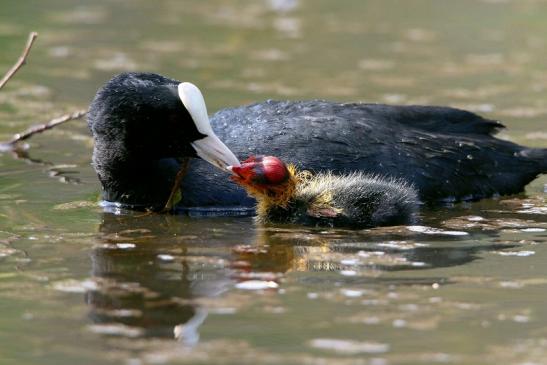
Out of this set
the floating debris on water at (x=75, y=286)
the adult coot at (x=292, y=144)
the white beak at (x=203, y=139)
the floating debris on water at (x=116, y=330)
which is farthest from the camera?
the adult coot at (x=292, y=144)

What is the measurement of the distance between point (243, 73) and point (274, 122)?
441 cm

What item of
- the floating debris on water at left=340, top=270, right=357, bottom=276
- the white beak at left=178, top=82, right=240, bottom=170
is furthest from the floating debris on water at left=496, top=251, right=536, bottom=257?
the white beak at left=178, top=82, right=240, bottom=170

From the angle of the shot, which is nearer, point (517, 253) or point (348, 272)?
point (348, 272)

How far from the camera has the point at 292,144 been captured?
6.65m

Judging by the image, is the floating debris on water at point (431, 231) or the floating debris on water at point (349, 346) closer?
the floating debris on water at point (349, 346)

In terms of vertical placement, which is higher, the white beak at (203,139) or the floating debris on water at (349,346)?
the white beak at (203,139)

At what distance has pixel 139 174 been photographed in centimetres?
660

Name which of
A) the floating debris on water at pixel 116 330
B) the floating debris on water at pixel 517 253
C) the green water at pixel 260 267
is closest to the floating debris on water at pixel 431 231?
the green water at pixel 260 267

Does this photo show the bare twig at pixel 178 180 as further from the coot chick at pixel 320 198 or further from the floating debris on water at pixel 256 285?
the floating debris on water at pixel 256 285

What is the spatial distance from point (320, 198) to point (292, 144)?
631 millimetres

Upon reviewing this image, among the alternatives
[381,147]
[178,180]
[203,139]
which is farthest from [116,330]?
[381,147]

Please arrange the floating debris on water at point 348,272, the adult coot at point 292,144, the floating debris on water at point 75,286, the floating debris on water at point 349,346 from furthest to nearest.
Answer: the adult coot at point 292,144 → the floating debris on water at point 348,272 → the floating debris on water at point 75,286 → the floating debris on water at point 349,346

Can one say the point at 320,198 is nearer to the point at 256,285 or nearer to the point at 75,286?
the point at 256,285

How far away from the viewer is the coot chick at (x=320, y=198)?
607 centimetres
